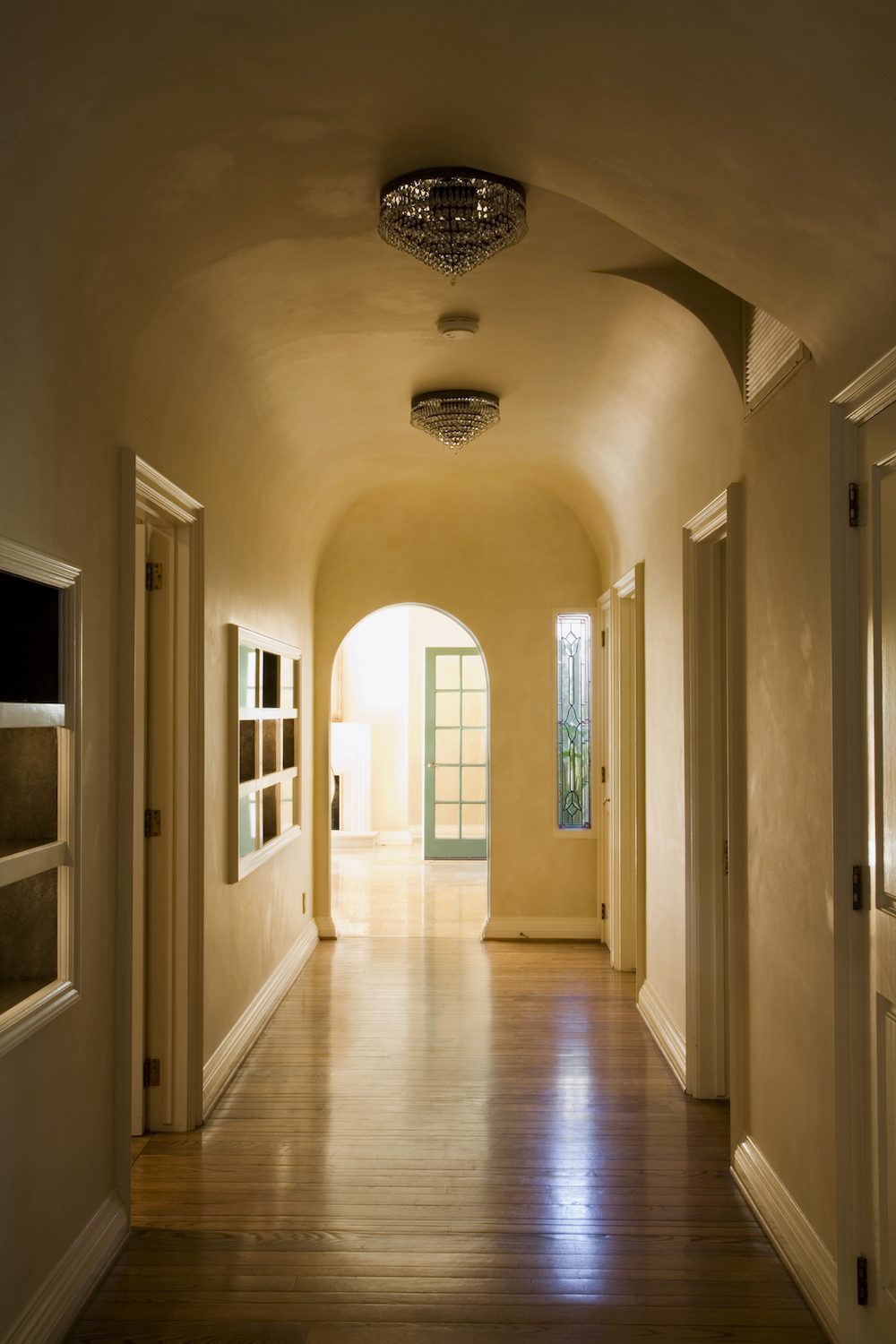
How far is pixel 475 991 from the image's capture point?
5.73 meters

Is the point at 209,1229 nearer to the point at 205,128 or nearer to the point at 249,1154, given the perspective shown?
the point at 249,1154

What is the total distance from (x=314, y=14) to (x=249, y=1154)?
3.39 m

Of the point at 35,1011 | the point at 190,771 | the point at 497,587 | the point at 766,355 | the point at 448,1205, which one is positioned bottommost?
the point at 448,1205

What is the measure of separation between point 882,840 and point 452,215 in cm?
199

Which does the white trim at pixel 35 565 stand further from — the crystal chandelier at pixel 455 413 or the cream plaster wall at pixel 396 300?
the crystal chandelier at pixel 455 413

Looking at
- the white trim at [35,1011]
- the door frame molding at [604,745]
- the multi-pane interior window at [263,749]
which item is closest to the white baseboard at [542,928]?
the door frame molding at [604,745]

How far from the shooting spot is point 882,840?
2355mm

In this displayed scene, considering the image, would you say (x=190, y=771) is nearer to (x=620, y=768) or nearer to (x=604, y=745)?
(x=620, y=768)

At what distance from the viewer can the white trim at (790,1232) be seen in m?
2.58

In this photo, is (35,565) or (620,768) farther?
(620,768)

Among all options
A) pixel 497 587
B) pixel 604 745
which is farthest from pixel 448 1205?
pixel 497 587

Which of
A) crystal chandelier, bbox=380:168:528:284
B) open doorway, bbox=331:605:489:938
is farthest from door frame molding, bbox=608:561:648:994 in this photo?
crystal chandelier, bbox=380:168:528:284

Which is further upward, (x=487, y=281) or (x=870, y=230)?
(x=487, y=281)

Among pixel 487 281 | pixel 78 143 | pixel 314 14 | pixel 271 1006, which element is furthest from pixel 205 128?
pixel 271 1006
